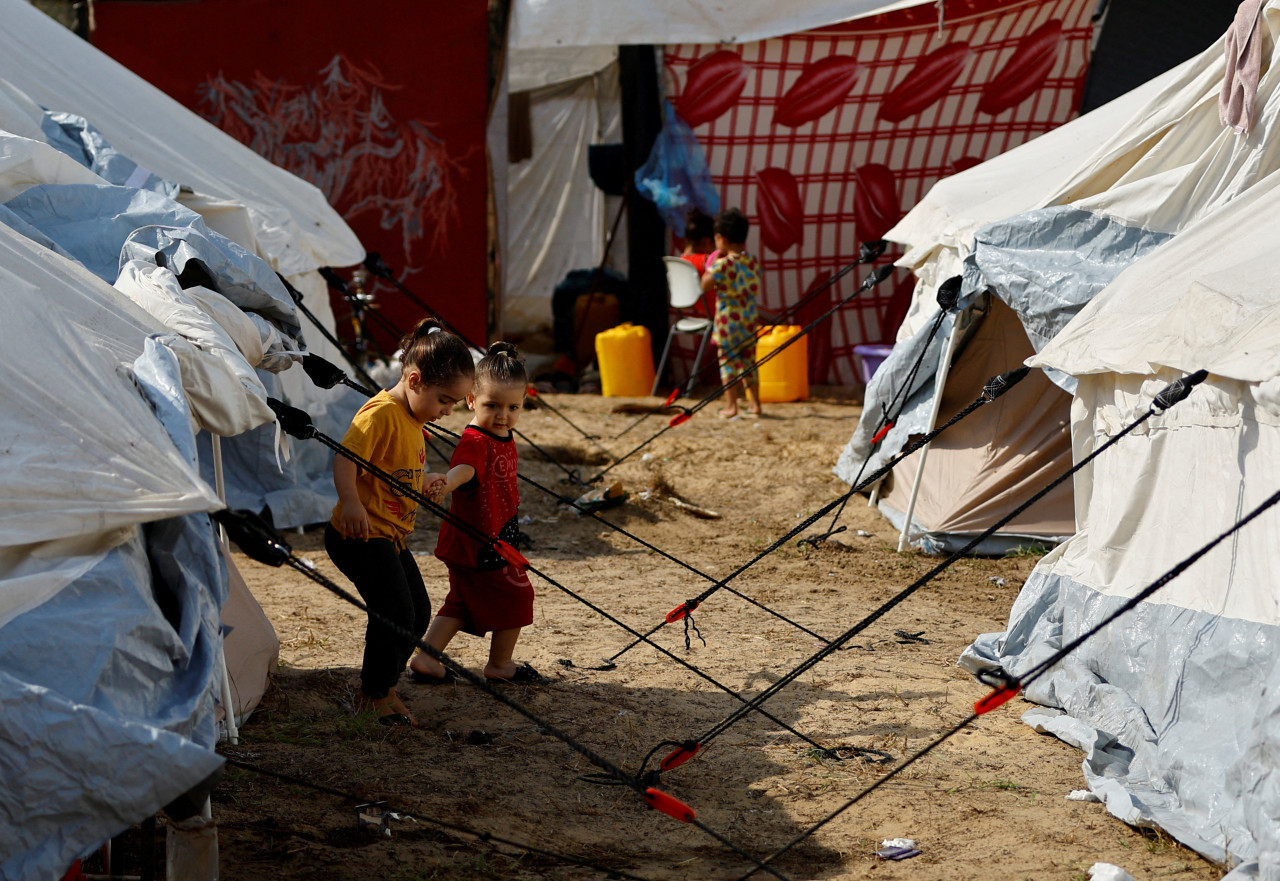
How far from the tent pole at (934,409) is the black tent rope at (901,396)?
9 centimetres

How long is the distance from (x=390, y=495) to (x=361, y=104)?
695 centimetres

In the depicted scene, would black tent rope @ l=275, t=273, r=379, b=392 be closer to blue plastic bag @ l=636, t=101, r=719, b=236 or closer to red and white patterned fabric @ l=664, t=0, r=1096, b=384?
blue plastic bag @ l=636, t=101, r=719, b=236

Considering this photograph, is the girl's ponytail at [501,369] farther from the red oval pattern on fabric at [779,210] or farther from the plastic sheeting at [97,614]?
the red oval pattern on fabric at [779,210]

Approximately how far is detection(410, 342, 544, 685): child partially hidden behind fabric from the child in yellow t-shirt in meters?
0.21

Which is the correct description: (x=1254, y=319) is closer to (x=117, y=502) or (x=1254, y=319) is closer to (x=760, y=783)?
(x=760, y=783)

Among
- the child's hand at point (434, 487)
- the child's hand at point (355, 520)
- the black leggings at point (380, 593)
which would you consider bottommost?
the black leggings at point (380, 593)

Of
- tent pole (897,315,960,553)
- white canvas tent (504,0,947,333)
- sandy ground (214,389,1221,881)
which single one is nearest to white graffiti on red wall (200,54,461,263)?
white canvas tent (504,0,947,333)

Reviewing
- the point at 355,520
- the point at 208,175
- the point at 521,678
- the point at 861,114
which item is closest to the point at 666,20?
the point at 861,114

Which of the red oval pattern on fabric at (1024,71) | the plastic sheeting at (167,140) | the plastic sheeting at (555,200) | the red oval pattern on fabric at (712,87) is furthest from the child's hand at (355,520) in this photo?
the plastic sheeting at (555,200)

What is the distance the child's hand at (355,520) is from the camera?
330 cm

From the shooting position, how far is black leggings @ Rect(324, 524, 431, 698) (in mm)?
3434

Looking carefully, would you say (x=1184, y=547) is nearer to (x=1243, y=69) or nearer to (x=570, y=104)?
(x=1243, y=69)

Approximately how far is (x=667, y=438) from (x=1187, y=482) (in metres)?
4.86

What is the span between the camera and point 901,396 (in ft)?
19.1
